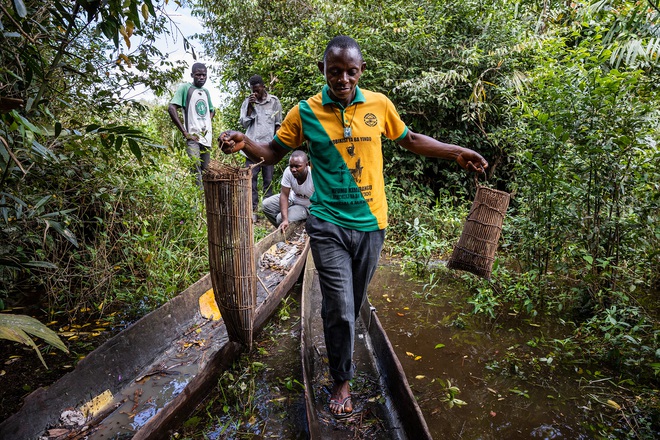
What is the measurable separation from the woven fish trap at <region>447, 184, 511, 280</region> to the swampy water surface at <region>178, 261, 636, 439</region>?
64cm

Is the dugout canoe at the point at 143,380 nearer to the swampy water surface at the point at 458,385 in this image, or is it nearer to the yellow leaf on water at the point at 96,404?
the yellow leaf on water at the point at 96,404

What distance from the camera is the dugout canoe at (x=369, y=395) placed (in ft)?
6.64

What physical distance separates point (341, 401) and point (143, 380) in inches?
55.4

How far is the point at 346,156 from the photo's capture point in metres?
2.10

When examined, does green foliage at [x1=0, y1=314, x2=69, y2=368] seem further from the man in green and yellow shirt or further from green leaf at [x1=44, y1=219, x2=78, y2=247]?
the man in green and yellow shirt

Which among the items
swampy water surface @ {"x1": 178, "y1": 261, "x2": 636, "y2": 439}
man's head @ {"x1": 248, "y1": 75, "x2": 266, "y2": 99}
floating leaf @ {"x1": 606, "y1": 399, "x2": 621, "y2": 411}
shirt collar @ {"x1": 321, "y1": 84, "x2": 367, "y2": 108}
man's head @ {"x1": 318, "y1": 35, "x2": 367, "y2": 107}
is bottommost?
swampy water surface @ {"x1": 178, "y1": 261, "x2": 636, "y2": 439}

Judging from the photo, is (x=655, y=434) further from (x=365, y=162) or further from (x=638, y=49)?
(x=638, y=49)

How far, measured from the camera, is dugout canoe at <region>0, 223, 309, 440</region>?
204 cm

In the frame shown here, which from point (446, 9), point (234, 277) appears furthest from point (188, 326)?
point (446, 9)

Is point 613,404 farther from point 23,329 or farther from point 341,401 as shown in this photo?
point 23,329

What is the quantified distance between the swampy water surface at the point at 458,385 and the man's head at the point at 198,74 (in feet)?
12.1

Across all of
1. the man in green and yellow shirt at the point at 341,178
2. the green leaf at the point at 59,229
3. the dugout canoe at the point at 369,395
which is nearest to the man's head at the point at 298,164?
the dugout canoe at the point at 369,395

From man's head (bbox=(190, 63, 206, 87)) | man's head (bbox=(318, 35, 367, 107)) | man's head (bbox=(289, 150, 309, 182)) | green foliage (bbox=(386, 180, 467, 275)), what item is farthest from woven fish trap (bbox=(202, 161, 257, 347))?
man's head (bbox=(190, 63, 206, 87))

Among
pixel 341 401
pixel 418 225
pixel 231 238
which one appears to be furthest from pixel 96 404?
pixel 418 225
